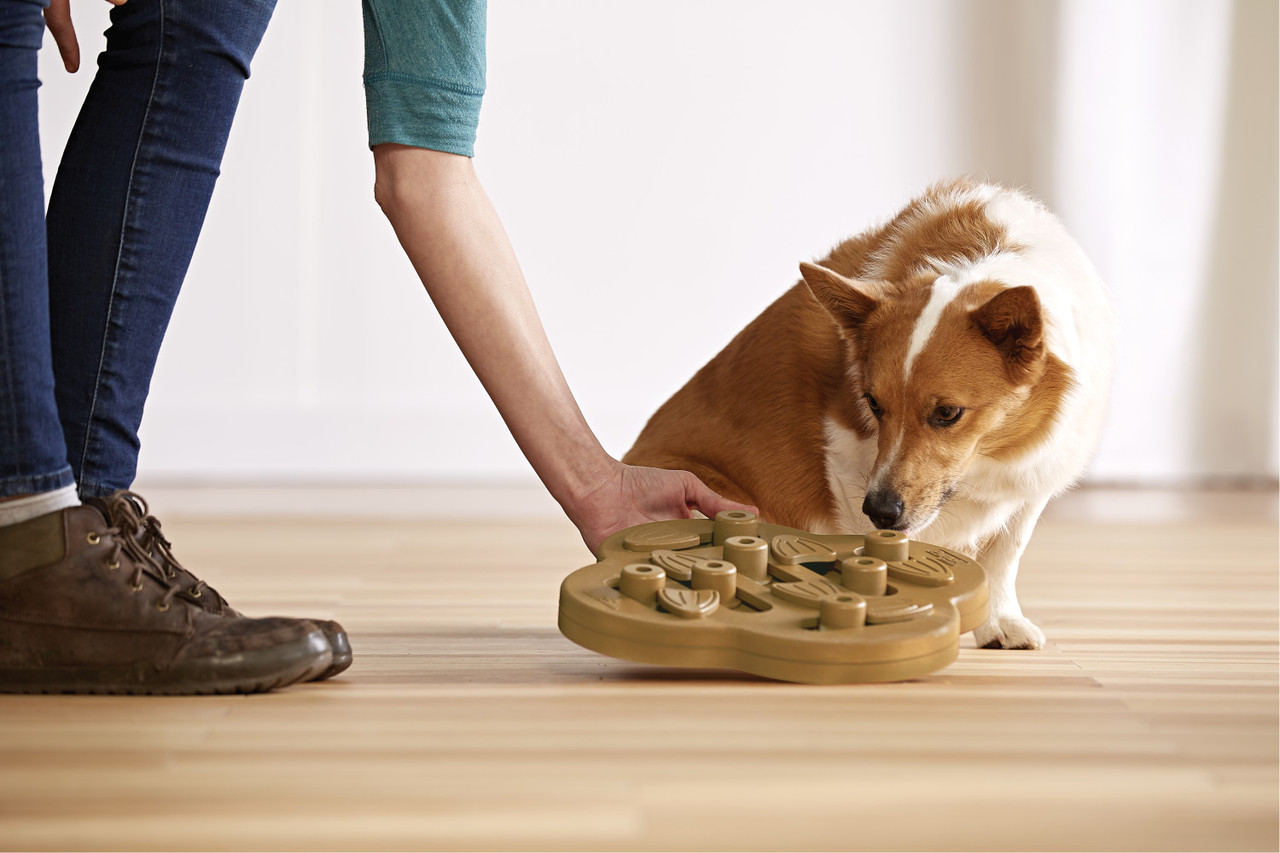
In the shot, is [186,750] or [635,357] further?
[635,357]

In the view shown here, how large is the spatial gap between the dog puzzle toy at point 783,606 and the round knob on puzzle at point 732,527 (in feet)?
0.11

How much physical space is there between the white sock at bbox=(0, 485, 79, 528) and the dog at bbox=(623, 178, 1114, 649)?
96 centimetres

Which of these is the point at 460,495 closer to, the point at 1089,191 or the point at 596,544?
the point at 596,544

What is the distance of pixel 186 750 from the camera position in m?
0.99

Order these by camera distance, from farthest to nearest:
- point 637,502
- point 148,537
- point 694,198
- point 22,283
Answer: point 694,198, point 637,502, point 148,537, point 22,283

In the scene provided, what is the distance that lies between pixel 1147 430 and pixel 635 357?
163cm

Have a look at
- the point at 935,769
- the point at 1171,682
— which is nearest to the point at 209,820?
the point at 935,769

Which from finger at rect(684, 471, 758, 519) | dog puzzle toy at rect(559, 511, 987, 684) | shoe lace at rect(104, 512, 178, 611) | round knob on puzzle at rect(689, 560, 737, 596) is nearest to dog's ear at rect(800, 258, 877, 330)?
finger at rect(684, 471, 758, 519)

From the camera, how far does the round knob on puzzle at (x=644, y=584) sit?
1214mm

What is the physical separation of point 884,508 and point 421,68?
870 millimetres

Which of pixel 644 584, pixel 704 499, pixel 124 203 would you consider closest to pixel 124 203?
pixel 124 203

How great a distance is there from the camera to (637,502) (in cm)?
158

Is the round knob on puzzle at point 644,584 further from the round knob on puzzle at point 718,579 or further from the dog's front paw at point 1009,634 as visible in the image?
the dog's front paw at point 1009,634

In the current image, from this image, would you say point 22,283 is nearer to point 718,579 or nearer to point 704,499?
point 718,579
